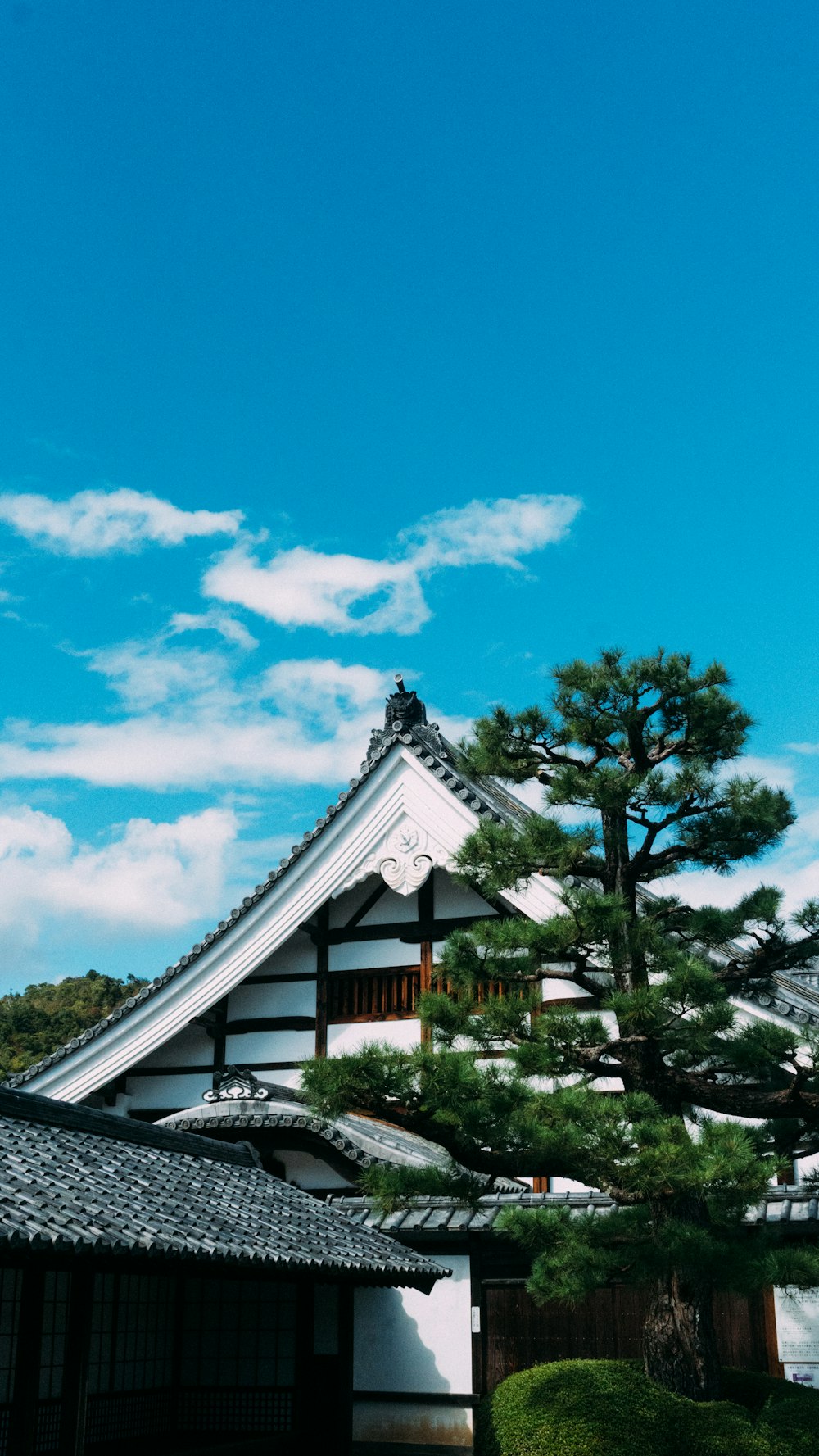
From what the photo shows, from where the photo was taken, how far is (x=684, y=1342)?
1006cm

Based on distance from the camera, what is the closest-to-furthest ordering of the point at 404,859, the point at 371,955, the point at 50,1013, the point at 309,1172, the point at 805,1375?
the point at 805,1375 < the point at 309,1172 < the point at 404,859 < the point at 371,955 < the point at 50,1013

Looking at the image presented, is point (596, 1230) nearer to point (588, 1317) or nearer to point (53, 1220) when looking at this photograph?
point (588, 1317)

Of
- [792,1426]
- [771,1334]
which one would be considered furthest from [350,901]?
[792,1426]

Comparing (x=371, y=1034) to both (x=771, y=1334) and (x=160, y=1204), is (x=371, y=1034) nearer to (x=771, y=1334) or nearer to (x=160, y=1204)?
(x=771, y=1334)

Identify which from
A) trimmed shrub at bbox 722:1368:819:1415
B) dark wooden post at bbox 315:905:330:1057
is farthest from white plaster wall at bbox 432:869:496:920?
trimmed shrub at bbox 722:1368:819:1415

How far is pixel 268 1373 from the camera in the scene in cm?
1305

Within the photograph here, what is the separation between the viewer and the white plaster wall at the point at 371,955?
15.9 meters

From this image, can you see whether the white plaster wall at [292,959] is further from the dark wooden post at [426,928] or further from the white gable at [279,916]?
the dark wooden post at [426,928]

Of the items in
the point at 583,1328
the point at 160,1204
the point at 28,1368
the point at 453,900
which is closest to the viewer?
the point at 28,1368

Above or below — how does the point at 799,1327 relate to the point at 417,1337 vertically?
above

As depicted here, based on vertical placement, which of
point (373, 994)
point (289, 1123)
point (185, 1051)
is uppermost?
point (373, 994)

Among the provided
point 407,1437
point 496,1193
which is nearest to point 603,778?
point 496,1193

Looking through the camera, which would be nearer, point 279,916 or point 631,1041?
point 631,1041

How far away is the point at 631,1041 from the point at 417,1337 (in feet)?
15.5
